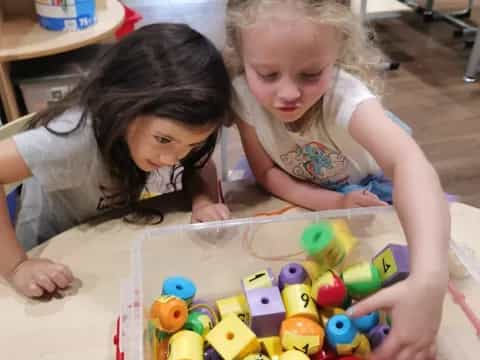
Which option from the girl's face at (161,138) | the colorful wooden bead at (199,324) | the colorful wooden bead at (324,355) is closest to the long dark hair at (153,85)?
the girl's face at (161,138)

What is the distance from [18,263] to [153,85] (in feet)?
0.92

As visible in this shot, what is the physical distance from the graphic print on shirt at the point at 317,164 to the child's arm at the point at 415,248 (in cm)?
16

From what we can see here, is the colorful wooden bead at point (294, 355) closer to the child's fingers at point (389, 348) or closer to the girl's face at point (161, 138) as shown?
the child's fingers at point (389, 348)

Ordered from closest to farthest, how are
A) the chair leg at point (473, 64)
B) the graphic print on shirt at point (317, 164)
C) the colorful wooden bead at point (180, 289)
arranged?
the colorful wooden bead at point (180, 289) < the graphic print on shirt at point (317, 164) < the chair leg at point (473, 64)

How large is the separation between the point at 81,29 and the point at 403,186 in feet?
3.48

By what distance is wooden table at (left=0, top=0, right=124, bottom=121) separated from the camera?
130 cm

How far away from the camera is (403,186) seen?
63 cm

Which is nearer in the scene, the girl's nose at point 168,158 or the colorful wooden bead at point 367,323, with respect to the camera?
the colorful wooden bead at point 367,323

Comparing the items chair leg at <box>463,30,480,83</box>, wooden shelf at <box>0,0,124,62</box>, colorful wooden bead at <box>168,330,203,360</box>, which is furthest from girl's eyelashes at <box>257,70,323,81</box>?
chair leg at <box>463,30,480,83</box>

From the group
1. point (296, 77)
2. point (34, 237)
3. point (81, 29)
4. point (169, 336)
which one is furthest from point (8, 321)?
point (81, 29)

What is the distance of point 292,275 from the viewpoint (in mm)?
656

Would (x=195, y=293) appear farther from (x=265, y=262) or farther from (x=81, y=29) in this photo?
(x=81, y=29)

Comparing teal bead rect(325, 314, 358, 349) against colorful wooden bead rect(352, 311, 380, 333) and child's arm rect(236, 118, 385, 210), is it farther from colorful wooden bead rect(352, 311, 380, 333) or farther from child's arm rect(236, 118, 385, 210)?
child's arm rect(236, 118, 385, 210)

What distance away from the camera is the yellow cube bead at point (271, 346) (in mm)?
623
